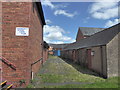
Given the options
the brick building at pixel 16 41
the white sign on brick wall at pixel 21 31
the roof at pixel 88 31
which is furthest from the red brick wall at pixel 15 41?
the roof at pixel 88 31

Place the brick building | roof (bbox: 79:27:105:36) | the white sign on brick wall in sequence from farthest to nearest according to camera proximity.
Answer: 1. roof (bbox: 79:27:105:36)
2. the white sign on brick wall
3. the brick building

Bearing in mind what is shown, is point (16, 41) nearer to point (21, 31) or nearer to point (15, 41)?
point (15, 41)

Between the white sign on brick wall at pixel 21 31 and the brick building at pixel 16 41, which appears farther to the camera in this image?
the white sign on brick wall at pixel 21 31

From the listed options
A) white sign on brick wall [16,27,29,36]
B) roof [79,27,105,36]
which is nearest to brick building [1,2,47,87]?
white sign on brick wall [16,27,29,36]

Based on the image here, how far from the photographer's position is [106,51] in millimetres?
6188

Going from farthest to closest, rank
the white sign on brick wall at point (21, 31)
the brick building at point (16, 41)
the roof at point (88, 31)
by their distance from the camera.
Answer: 1. the roof at point (88, 31)
2. the white sign on brick wall at point (21, 31)
3. the brick building at point (16, 41)

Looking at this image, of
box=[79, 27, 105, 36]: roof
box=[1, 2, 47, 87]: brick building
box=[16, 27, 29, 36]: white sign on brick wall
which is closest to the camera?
box=[1, 2, 47, 87]: brick building

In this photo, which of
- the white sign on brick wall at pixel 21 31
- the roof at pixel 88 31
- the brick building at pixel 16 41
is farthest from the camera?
the roof at pixel 88 31

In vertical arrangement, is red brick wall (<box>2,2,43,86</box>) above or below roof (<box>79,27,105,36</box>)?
below

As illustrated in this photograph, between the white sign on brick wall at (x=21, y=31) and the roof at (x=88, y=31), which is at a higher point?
the roof at (x=88, y=31)

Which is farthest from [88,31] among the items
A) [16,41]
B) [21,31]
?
[16,41]

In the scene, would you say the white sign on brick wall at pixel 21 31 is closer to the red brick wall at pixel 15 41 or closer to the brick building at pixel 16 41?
the brick building at pixel 16 41

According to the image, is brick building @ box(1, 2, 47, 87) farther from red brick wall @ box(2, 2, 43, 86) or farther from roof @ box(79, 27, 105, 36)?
roof @ box(79, 27, 105, 36)

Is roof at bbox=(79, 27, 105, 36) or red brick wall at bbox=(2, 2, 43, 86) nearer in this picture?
red brick wall at bbox=(2, 2, 43, 86)
